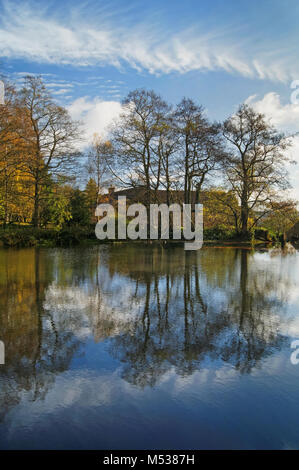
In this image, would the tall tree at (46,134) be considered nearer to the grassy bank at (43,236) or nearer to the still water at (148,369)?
the grassy bank at (43,236)

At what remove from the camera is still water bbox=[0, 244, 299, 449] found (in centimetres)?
283

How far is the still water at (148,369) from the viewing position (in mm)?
2828

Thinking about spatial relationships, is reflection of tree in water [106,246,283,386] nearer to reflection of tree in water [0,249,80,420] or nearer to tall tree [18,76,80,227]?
reflection of tree in water [0,249,80,420]

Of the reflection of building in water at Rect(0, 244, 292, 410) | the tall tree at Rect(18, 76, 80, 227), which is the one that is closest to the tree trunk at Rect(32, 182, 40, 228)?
the tall tree at Rect(18, 76, 80, 227)

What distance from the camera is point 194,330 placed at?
5.35 meters

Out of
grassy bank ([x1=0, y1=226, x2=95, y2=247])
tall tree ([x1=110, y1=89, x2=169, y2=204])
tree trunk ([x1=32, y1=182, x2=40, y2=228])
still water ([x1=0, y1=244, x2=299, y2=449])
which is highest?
tall tree ([x1=110, y1=89, x2=169, y2=204])

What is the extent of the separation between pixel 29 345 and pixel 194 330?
2.29 meters

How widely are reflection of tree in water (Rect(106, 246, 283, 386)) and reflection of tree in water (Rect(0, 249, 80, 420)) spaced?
73cm

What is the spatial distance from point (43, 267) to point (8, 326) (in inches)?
258

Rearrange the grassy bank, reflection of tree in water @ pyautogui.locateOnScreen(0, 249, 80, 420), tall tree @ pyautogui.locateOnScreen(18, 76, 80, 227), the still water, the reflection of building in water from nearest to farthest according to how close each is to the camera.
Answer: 1. the still water
2. reflection of tree in water @ pyautogui.locateOnScreen(0, 249, 80, 420)
3. the reflection of building in water
4. the grassy bank
5. tall tree @ pyautogui.locateOnScreen(18, 76, 80, 227)

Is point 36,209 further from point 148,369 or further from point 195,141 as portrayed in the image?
point 148,369

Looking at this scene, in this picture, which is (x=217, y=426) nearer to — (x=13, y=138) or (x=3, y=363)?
(x=3, y=363)

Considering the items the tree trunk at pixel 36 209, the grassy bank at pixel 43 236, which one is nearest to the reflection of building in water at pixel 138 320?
the grassy bank at pixel 43 236

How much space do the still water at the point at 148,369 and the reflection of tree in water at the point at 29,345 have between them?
0.02 m
